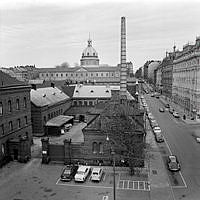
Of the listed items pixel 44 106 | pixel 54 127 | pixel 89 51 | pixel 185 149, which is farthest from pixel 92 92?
pixel 89 51

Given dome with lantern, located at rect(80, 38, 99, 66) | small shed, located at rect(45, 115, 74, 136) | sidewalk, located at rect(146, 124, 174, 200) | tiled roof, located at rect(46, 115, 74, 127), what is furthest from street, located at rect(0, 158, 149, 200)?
dome with lantern, located at rect(80, 38, 99, 66)

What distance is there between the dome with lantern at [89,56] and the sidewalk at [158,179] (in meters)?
129

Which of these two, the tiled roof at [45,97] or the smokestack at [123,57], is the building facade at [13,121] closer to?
the tiled roof at [45,97]

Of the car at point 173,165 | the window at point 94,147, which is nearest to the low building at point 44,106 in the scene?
the window at point 94,147

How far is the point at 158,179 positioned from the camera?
98.2 ft

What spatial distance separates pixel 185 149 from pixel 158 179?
44.4 feet

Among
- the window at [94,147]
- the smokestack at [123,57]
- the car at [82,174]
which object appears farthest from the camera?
the smokestack at [123,57]

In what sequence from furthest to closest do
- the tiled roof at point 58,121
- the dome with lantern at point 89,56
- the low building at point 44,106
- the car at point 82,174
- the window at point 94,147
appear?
→ 1. the dome with lantern at point 89,56
2. the tiled roof at point 58,121
3. the low building at point 44,106
4. the window at point 94,147
5. the car at point 82,174

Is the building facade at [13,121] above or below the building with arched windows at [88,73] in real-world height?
below

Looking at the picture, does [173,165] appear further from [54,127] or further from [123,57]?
[123,57]

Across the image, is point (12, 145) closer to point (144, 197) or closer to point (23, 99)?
point (23, 99)

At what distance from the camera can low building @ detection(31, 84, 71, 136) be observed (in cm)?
5069

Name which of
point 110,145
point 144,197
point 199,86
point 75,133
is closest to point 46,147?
point 110,145

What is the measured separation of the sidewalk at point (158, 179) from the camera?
2616 cm
